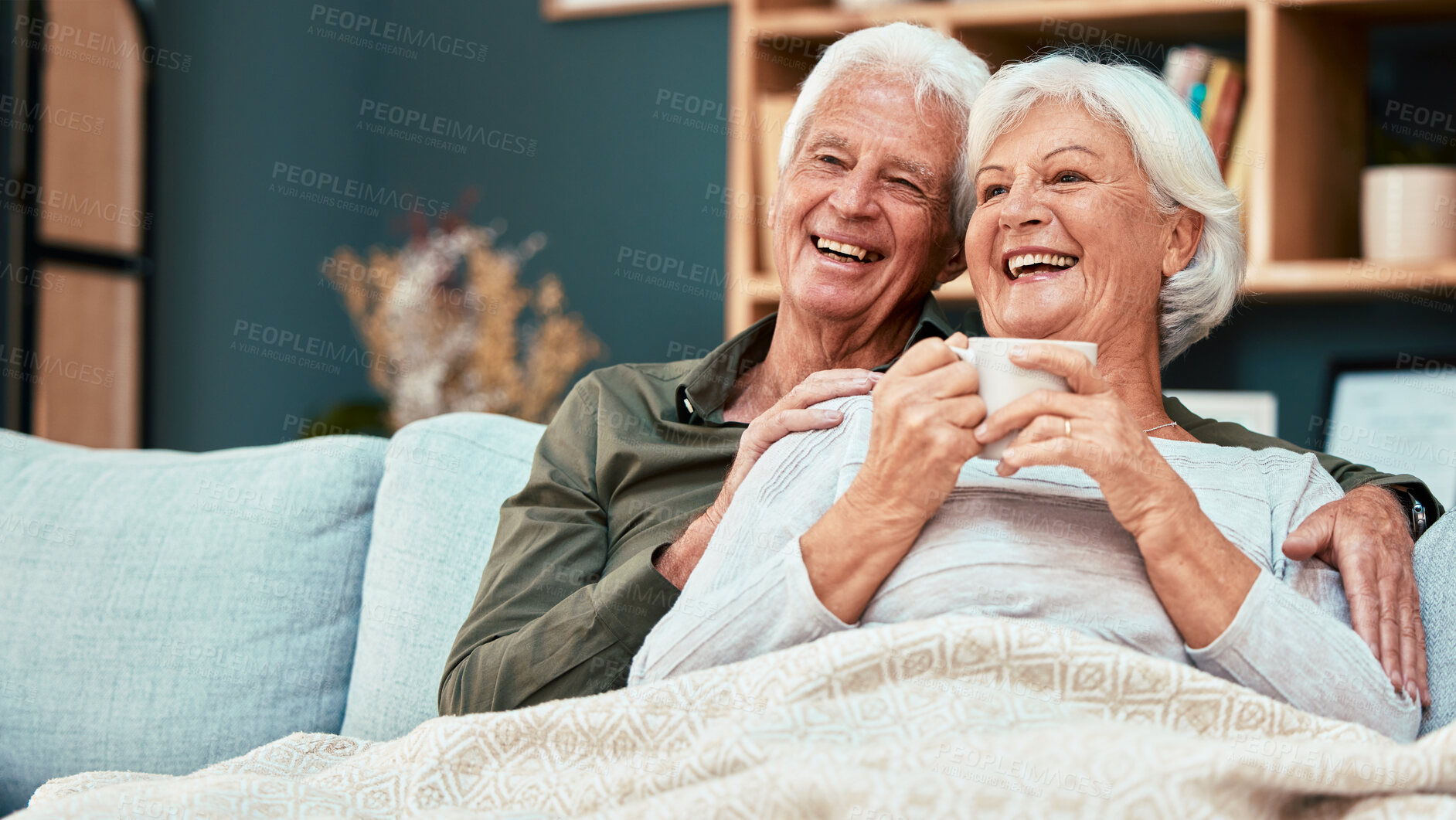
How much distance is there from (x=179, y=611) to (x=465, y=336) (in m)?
1.46

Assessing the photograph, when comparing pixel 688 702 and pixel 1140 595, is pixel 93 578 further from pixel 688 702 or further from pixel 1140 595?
pixel 1140 595

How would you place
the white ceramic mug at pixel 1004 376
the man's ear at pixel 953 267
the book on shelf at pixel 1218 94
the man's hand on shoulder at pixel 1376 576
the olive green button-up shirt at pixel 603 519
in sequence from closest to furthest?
1. the white ceramic mug at pixel 1004 376
2. the man's hand on shoulder at pixel 1376 576
3. the olive green button-up shirt at pixel 603 519
4. the man's ear at pixel 953 267
5. the book on shelf at pixel 1218 94

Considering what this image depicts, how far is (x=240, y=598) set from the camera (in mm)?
1646

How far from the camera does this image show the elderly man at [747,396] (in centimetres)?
130

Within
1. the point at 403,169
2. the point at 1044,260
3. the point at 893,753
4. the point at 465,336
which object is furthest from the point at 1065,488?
the point at 403,169

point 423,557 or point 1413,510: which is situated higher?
point 1413,510

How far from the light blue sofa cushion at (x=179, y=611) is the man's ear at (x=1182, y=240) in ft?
3.56

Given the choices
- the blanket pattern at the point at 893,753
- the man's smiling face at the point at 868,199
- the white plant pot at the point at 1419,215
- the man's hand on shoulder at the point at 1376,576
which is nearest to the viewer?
the blanket pattern at the point at 893,753

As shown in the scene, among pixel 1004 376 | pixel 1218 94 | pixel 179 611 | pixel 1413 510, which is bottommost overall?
pixel 179 611

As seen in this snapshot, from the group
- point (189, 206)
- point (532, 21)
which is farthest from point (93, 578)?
point (532, 21)

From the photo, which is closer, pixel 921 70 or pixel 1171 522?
pixel 1171 522

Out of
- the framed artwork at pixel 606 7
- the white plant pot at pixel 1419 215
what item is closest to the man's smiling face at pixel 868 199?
the white plant pot at pixel 1419 215

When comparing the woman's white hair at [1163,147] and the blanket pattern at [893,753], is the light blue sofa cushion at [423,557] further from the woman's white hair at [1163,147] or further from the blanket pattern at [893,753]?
the woman's white hair at [1163,147]

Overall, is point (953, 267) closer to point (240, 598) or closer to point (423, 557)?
point (423, 557)
